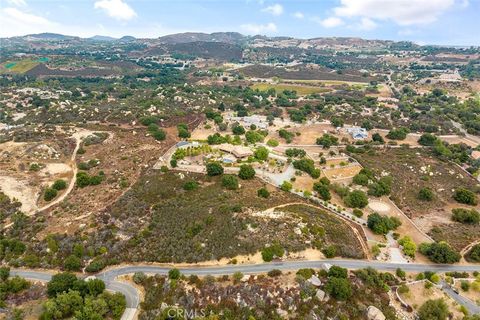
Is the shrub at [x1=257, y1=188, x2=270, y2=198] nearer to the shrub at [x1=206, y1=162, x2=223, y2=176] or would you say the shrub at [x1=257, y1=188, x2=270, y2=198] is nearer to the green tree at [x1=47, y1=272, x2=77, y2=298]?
the shrub at [x1=206, y1=162, x2=223, y2=176]

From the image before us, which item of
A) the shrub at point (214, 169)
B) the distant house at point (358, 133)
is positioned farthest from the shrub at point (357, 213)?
the distant house at point (358, 133)

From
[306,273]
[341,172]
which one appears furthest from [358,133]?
[306,273]

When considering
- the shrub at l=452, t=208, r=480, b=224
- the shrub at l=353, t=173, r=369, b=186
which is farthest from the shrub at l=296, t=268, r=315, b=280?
the shrub at l=452, t=208, r=480, b=224

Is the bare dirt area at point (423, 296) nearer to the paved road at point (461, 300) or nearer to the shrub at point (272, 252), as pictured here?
the paved road at point (461, 300)

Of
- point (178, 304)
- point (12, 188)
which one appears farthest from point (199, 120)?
point (178, 304)

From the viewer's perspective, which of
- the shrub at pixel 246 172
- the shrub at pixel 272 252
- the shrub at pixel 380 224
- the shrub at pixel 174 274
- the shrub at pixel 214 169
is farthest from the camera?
the shrub at pixel 214 169
